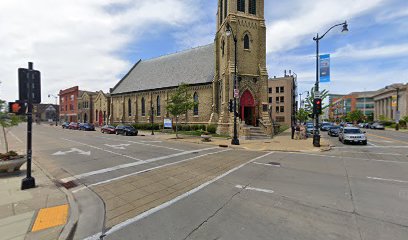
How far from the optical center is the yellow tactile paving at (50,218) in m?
4.69

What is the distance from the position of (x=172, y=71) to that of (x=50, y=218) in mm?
38702

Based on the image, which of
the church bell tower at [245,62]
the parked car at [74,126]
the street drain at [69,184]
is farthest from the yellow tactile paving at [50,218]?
the parked car at [74,126]

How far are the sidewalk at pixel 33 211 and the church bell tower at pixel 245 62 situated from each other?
880 inches

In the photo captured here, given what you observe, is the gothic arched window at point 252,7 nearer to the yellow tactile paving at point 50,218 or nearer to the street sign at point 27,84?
the street sign at point 27,84

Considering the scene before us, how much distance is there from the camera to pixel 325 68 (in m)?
17.8

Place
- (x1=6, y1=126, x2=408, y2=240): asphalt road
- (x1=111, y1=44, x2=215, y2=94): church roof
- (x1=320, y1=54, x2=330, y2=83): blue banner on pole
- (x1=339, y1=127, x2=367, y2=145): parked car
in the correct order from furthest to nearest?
(x1=111, y1=44, x2=215, y2=94): church roof → (x1=339, y1=127, x2=367, y2=145): parked car → (x1=320, y1=54, x2=330, y2=83): blue banner on pole → (x1=6, y1=126, x2=408, y2=240): asphalt road

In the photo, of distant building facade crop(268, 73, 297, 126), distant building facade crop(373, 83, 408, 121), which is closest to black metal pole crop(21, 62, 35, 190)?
distant building facade crop(268, 73, 297, 126)

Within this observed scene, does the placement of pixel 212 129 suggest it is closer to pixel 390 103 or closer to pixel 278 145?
pixel 278 145

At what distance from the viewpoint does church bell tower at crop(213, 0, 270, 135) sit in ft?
93.2

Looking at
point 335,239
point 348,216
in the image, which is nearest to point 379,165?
point 348,216

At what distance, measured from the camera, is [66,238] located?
4258mm

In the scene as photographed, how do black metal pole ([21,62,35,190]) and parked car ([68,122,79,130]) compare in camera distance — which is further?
parked car ([68,122,79,130])

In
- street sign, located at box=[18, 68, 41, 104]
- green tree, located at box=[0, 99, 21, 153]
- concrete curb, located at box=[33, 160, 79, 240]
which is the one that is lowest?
concrete curb, located at box=[33, 160, 79, 240]

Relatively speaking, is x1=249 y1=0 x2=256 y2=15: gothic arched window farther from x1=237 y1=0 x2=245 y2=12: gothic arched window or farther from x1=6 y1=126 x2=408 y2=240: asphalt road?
x1=6 y1=126 x2=408 y2=240: asphalt road
